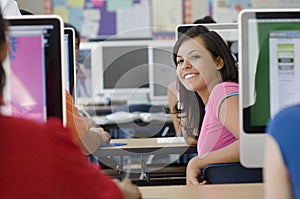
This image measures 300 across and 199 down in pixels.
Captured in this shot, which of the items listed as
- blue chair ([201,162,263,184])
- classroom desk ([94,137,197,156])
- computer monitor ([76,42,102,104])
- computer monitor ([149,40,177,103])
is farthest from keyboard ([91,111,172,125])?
blue chair ([201,162,263,184])

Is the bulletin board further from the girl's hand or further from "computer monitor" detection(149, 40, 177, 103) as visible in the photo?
the girl's hand

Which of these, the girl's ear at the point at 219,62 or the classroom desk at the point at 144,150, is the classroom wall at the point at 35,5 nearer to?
the classroom desk at the point at 144,150

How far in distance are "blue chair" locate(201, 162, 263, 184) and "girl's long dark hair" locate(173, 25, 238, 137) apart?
458mm

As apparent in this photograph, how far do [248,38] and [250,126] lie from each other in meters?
0.24

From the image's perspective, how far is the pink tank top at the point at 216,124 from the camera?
6.97 ft

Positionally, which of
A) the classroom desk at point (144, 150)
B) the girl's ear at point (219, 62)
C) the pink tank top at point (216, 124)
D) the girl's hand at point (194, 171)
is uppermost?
the girl's ear at point (219, 62)

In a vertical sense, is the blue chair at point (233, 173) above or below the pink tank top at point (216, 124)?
below

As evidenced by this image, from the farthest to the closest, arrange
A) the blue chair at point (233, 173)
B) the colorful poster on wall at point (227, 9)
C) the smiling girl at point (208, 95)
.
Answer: the colorful poster on wall at point (227, 9) → the smiling girl at point (208, 95) → the blue chair at point (233, 173)

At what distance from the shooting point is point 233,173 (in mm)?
1966

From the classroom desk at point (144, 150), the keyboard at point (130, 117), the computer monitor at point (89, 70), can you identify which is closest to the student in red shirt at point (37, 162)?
the classroom desk at point (144, 150)

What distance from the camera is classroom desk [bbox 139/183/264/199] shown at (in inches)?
67.7

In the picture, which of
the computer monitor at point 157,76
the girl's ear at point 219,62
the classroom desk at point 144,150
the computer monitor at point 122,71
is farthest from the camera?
the computer monitor at point 122,71

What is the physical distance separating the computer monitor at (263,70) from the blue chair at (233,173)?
94 mm

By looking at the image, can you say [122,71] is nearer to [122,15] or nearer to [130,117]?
[130,117]
